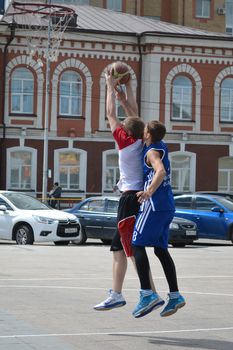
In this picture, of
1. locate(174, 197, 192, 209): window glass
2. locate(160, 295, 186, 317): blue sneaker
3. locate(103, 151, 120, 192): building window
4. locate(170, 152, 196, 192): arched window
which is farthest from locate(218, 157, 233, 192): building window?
locate(160, 295, 186, 317): blue sneaker

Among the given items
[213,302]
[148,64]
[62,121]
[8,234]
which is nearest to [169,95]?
[148,64]

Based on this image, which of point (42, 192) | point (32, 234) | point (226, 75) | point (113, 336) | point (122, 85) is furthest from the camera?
point (226, 75)

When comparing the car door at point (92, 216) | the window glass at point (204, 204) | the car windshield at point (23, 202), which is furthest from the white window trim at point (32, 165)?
the car windshield at point (23, 202)

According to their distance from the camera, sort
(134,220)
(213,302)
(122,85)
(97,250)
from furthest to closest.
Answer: (97,250), (213,302), (122,85), (134,220)

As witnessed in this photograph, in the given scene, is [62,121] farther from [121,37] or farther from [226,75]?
[226,75]

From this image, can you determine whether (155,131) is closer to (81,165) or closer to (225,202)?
(225,202)

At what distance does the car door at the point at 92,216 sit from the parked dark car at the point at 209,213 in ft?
7.89

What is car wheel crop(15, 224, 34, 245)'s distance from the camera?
2419cm

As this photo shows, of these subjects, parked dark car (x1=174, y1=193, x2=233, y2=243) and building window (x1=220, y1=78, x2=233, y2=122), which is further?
building window (x1=220, y1=78, x2=233, y2=122)

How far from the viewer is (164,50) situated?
4688 cm

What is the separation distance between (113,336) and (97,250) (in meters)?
12.1

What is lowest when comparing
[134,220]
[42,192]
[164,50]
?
[42,192]

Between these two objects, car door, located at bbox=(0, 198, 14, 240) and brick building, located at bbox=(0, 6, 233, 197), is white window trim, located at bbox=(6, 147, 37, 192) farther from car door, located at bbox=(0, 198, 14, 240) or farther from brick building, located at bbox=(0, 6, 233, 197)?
car door, located at bbox=(0, 198, 14, 240)

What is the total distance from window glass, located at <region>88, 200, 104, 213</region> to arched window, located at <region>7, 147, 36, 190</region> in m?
18.5
